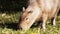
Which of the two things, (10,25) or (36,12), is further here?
(10,25)

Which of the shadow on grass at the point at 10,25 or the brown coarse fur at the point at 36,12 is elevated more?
the brown coarse fur at the point at 36,12

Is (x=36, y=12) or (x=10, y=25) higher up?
(x=36, y=12)

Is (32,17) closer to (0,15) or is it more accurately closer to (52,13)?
(52,13)

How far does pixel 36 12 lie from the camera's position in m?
8.27

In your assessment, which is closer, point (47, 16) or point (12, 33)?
point (12, 33)

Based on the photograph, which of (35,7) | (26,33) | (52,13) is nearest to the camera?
(26,33)

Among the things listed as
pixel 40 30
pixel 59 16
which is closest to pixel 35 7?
pixel 40 30

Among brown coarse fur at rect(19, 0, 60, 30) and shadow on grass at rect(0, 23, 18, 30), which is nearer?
brown coarse fur at rect(19, 0, 60, 30)

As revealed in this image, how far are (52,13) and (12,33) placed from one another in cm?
170

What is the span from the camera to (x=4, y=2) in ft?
50.2

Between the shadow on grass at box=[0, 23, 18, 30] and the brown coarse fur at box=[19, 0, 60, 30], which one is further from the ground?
the brown coarse fur at box=[19, 0, 60, 30]

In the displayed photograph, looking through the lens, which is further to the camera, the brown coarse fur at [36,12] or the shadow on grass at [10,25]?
the shadow on grass at [10,25]

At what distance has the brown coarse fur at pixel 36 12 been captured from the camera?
7950mm

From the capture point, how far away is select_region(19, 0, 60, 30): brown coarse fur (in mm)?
7950
